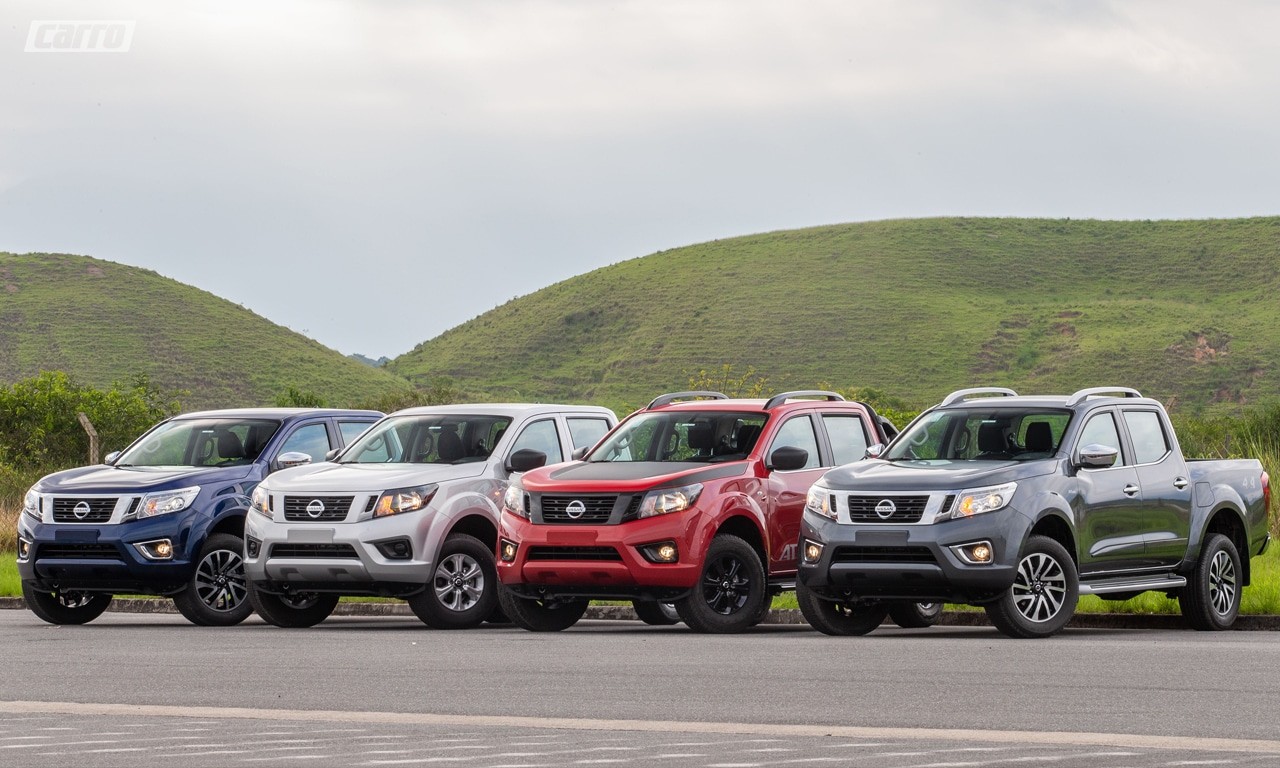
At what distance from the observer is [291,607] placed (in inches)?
734

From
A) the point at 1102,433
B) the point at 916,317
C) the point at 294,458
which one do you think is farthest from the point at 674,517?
the point at 916,317

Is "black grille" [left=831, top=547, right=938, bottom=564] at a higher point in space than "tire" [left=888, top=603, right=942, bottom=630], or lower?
higher

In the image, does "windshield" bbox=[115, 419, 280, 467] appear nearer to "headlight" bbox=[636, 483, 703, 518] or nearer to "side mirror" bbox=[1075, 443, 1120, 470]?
"headlight" bbox=[636, 483, 703, 518]

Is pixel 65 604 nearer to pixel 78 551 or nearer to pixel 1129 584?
pixel 78 551

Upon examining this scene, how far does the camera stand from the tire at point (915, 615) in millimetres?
18125

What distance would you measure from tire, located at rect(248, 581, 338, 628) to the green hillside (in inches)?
3288

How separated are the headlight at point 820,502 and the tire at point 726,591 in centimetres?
79

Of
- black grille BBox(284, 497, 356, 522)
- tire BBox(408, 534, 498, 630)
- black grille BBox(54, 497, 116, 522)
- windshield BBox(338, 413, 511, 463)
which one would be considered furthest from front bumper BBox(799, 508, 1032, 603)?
black grille BBox(54, 497, 116, 522)

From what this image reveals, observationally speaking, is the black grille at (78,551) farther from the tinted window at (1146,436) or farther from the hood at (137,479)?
the tinted window at (1146,436)

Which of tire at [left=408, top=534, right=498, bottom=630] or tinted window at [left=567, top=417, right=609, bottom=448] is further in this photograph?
tinted window at [left=567, top=417, right=609, bottom=448]

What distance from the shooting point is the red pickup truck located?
16.4 meters

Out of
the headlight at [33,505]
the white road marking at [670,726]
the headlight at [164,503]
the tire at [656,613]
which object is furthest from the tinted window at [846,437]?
the white road marking at [670,726]

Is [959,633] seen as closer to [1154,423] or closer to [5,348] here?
[1154,423]

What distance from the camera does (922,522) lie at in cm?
1549
